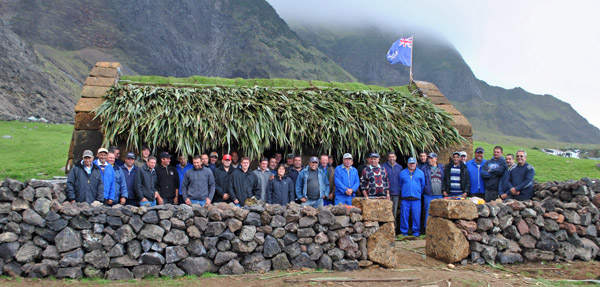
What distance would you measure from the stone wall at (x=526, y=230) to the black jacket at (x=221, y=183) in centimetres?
382

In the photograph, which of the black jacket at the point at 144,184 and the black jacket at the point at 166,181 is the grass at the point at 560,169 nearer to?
the black jacket at the point at 166,181

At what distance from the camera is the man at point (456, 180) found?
8969mm

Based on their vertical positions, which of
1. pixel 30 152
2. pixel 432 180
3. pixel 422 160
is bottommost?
pixel 432 180

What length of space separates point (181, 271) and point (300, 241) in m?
1.69

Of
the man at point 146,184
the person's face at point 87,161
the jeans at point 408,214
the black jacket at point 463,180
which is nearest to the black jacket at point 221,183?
the man at point 146,184

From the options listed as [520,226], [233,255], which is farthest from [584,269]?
[233,255]

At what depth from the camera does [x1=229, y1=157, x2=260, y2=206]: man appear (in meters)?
7.93

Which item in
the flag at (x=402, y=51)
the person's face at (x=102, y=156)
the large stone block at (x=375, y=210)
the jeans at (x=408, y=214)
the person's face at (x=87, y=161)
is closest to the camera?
the large stone block at (x=375, y=210)

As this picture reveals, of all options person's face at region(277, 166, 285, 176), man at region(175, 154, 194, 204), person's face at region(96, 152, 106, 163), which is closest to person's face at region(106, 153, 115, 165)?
person's face at region(96, 152, 106, 163)

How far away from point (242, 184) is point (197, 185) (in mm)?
835

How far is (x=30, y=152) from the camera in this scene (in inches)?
746

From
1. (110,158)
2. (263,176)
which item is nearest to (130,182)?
(110,158)

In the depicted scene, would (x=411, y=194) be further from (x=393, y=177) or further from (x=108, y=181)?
(x=108, y=181)

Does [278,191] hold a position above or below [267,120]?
below
